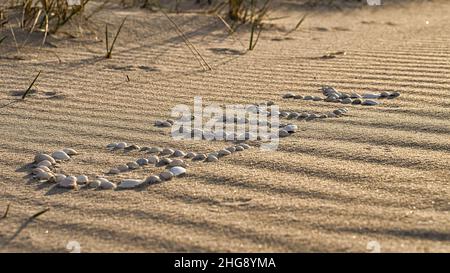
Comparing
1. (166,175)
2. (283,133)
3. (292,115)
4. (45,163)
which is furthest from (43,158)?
(292,115)

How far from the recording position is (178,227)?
2.15 m

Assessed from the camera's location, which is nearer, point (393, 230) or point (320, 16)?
point (393, 230)

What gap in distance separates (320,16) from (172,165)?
4.11 metres

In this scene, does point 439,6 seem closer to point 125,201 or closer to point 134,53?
point 134,53

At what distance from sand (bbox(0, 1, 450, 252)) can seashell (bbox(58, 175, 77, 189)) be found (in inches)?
1.4

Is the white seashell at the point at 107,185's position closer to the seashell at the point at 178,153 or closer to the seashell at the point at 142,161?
the seashell at the point at 142,161

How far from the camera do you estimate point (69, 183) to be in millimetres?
2498

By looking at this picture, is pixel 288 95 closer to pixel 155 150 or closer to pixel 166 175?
pixel 155 150

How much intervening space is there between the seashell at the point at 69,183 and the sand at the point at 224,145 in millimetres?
36

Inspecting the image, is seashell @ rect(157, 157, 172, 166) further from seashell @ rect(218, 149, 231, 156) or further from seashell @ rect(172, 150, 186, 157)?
seashell @ rect(218, 149, 231, 156)

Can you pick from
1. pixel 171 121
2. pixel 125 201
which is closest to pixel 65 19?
pixel 171 121

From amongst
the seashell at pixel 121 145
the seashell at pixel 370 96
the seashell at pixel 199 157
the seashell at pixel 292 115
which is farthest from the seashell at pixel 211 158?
the seashell at pixel 370 96

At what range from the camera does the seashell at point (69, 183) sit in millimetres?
2496
